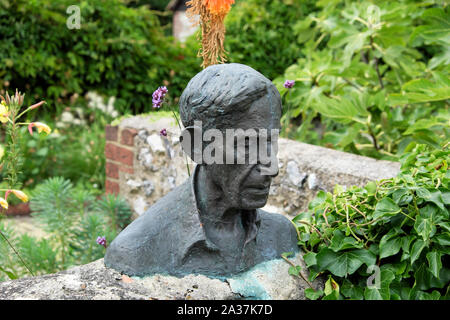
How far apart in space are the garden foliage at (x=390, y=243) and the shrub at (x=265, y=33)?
15.9ft

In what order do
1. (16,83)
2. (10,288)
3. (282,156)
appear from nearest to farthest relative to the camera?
(10,288)
(282,156)
(16,83)

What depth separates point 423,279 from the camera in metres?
1.90

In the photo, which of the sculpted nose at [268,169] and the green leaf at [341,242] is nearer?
the sculpted nose at [268,169]

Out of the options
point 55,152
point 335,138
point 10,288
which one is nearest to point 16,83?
point 55,152

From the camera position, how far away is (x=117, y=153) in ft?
13.8

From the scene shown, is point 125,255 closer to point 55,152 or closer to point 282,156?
point 282,156

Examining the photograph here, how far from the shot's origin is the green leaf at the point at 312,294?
1915 millimetres

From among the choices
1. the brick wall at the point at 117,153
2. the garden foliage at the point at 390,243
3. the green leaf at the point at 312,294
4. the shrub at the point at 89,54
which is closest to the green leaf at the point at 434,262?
the garden foliage at the point at 390,243

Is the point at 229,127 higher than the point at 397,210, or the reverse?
the point at 229,127

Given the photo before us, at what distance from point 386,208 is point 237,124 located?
0.63 meters

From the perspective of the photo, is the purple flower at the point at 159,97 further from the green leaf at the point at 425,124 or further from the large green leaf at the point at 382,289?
the green leaf at the point at 425,124

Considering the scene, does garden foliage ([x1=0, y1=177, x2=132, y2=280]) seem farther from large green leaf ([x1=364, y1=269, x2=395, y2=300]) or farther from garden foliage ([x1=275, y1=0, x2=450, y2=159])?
large green leaf ([x1=364, y1=269, x2=395, y2=300])
